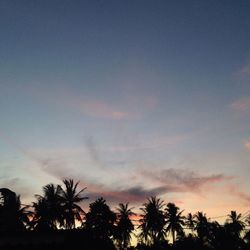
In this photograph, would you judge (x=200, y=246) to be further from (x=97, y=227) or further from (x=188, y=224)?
(x=188, y=224)

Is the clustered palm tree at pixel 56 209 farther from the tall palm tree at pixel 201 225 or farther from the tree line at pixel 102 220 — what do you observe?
the tall palm tree at pixel 201 225

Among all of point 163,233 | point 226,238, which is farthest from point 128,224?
point 226,238

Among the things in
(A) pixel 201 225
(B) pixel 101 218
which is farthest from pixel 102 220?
(A) pixel 201 225

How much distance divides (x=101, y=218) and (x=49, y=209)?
Result: 1144 centimetres

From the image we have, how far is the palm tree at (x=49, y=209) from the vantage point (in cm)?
5190

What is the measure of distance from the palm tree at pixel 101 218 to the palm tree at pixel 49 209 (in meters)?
7.99

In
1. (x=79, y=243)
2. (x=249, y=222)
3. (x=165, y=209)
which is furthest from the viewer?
(x=249, y=222)

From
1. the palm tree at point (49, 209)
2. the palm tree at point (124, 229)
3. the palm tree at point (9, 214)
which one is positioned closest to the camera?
the palm tree at point (9, 214)

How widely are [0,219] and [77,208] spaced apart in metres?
18.4

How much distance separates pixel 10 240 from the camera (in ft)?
87.7

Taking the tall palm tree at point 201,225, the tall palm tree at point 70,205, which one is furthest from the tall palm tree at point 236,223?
the tall palm tree at point 70,205

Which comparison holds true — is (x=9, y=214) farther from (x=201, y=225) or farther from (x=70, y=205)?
(x=201, y=225)

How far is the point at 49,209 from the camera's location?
5247cm

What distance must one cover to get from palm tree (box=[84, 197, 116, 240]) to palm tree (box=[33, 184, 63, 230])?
26.2 ft
